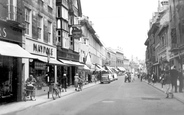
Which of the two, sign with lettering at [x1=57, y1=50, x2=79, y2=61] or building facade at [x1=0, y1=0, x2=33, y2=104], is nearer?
building facade at [x1=0, y1=0, x2=33, y2=104]

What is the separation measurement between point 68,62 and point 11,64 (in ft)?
44.8

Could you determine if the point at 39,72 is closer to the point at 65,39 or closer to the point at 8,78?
the point at 8,78

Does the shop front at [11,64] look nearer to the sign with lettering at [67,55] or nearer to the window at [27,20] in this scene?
the window at [27,20]

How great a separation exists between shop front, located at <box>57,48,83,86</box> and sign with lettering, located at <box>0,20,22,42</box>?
9.67m

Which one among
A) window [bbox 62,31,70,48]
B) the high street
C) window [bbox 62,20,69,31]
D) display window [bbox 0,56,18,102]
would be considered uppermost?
window [bbox 62,20,69,31]

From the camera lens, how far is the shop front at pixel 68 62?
27.8m

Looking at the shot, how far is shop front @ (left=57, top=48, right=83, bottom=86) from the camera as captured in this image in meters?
27.8

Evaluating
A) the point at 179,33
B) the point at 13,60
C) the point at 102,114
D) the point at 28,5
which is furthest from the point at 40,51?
the point at 179,33

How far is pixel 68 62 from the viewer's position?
2912 cm

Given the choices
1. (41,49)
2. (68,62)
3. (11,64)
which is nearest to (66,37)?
(68,62)

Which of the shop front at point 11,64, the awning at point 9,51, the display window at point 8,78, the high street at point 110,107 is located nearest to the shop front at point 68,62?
the shop front at point 11,64

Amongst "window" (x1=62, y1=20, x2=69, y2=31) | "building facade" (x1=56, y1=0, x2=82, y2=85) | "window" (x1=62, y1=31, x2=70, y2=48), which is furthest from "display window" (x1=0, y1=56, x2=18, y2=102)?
"window" (x1=62, y1=20, x2=69, y2=31)

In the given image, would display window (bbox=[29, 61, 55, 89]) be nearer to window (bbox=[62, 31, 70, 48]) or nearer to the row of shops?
the row of shops

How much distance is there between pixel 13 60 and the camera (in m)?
15.8
